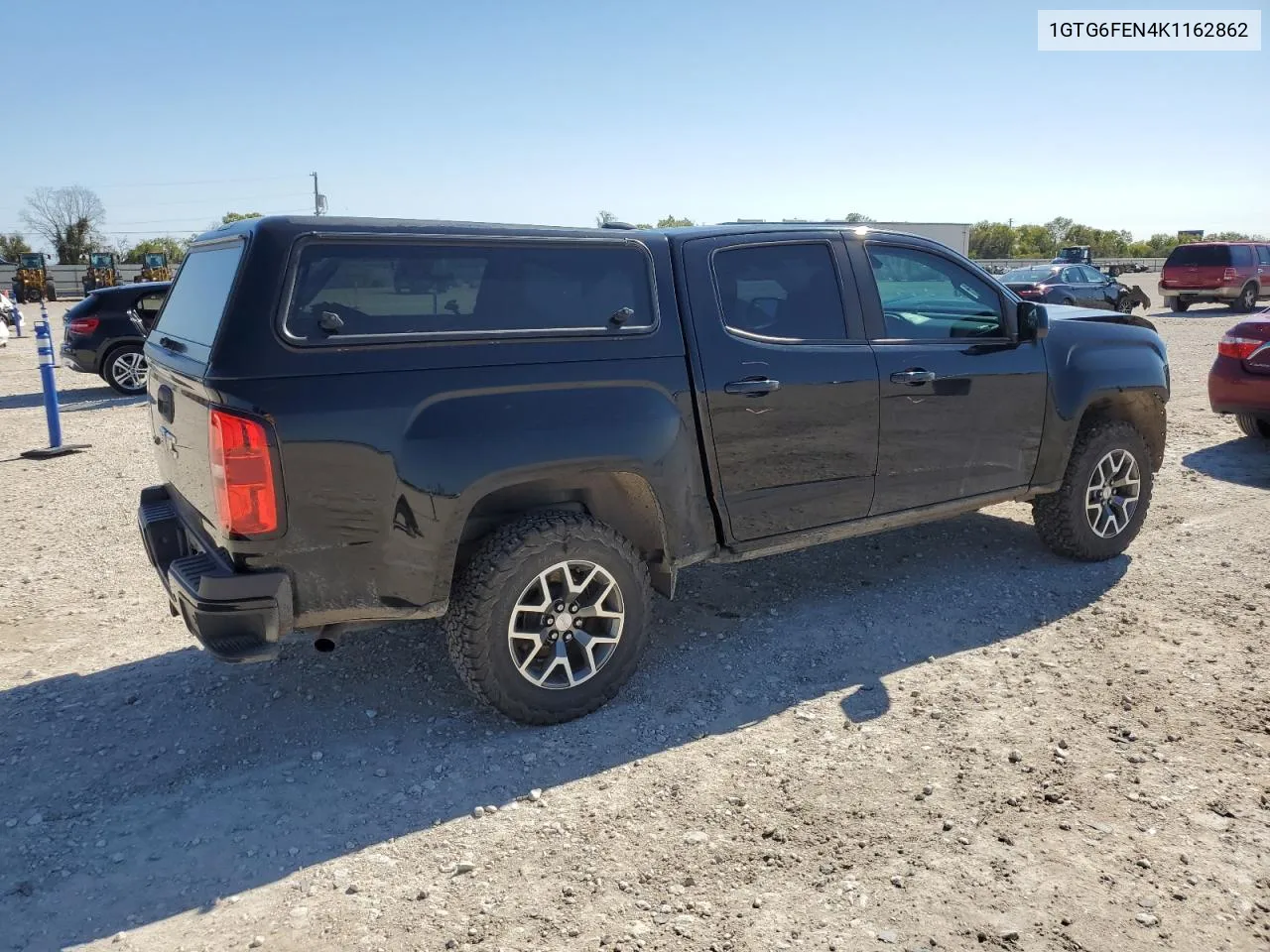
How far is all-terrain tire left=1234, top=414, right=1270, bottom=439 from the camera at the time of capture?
9.05 meters

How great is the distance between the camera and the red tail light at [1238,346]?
338 inches

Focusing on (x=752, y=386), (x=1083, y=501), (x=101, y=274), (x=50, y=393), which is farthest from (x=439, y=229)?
(x=101, y=274)

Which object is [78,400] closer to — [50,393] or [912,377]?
[50,393]

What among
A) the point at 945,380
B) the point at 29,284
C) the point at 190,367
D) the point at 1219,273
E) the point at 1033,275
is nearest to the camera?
the point at 190,367

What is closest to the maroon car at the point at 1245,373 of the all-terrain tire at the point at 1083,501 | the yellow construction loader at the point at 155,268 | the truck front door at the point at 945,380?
the all-terrain tire at the point at 1083,501

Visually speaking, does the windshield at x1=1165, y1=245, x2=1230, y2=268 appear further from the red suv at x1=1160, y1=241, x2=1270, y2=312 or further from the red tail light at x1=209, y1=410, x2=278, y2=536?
the red tail light at x1=209, y1=410, x2=278, y2=536

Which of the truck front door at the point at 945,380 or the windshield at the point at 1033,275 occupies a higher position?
the windshield at the point at 1033,275

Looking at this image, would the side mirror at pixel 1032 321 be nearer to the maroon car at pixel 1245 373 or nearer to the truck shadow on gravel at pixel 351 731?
the truck shadow on gravel at pixel 351 731

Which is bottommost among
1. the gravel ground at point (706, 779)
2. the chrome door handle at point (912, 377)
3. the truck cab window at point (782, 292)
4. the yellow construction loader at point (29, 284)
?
the gravel ground at point (706, 779)

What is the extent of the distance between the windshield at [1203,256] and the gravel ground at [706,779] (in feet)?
75.3

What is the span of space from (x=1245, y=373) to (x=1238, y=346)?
27 centimetres

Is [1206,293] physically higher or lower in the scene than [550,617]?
higher

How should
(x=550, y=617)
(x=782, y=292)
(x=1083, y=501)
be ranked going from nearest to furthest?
(x=550, y=617), (x=782, y=292), (x=1083, y=501)

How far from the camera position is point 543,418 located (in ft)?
12.1
